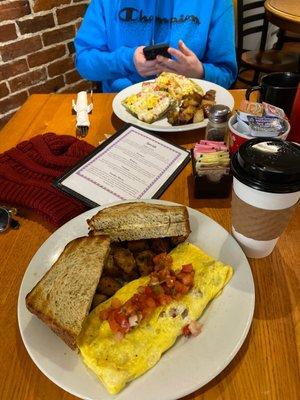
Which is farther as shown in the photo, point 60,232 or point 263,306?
point 60,232

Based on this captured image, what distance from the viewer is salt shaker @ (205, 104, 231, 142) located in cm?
→ 110

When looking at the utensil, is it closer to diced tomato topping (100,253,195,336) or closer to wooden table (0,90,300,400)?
wooden table (0,90,300,400)

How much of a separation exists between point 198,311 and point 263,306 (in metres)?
0.17

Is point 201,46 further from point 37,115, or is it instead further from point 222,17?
point 37,115

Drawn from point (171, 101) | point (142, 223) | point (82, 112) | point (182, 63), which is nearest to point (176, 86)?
point (171, 101)

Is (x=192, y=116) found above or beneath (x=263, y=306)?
above

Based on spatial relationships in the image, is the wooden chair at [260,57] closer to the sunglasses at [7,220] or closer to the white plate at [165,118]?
the white plate at [165,118]

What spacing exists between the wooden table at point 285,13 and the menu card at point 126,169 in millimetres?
2318

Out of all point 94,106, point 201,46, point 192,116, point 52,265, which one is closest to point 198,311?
point 52,265

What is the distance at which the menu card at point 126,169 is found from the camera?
1079mm

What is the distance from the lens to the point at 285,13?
2.89 m

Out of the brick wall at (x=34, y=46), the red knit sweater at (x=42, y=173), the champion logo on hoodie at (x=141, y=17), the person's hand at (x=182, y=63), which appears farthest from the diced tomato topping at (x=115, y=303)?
the brick wall at (x=34, y=46)

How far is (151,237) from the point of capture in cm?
90

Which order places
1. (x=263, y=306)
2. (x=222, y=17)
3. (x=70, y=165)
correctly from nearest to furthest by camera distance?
1. (x=263, y=306)
2. (x=70, y=165)
3. (x=222, y=17)
